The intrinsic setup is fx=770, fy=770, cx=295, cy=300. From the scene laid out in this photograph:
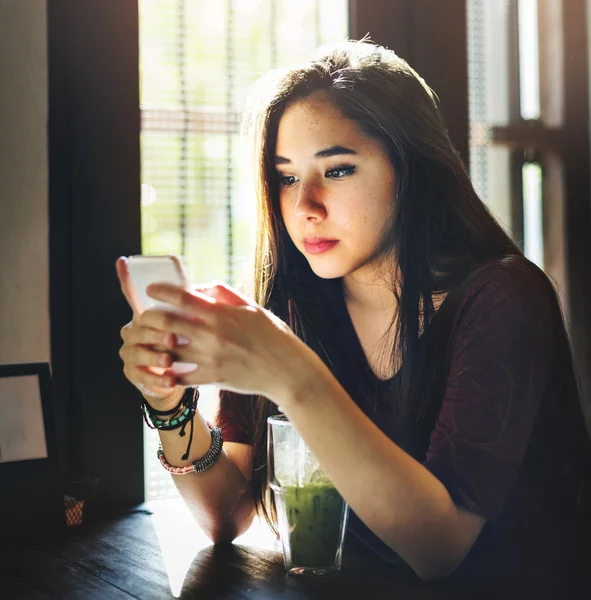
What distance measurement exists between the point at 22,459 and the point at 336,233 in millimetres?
662

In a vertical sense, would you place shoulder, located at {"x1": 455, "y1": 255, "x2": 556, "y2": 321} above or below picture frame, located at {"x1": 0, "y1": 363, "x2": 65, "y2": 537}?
above

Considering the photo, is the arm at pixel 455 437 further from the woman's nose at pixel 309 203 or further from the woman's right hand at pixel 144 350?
the woman's nose at pixel 309 203

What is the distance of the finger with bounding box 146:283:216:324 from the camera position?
0.86 metres

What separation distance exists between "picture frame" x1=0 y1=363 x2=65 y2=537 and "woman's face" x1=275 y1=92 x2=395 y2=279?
1.75ft

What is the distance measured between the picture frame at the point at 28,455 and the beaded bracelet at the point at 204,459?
23 cm

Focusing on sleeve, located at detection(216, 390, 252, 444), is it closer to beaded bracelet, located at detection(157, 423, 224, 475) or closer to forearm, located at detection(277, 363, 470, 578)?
beaded bracelet, located at detection(157, 423, 224, 475)

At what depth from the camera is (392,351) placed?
4.50 ft

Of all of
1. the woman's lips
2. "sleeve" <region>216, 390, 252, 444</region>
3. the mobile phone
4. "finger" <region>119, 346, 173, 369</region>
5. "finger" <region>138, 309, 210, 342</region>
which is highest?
the woman's lips

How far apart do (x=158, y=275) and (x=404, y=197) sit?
1.85ft

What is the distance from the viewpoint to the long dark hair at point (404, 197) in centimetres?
130

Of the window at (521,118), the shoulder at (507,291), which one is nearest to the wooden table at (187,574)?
the shoulder at (507,291)

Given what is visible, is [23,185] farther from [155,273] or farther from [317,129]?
[155,273]

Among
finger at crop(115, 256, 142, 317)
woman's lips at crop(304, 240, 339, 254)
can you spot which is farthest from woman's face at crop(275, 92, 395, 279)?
finger at crop(115, 256, 142, 317)

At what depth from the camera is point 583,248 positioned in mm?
2178
